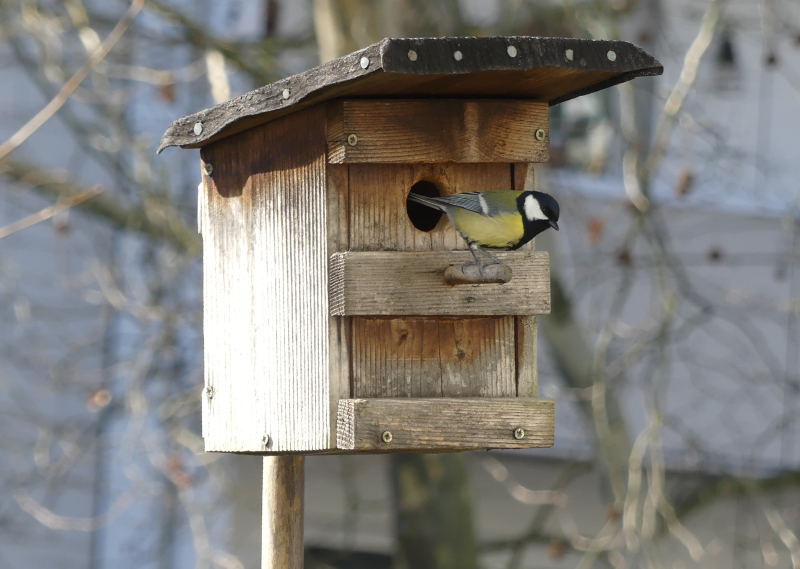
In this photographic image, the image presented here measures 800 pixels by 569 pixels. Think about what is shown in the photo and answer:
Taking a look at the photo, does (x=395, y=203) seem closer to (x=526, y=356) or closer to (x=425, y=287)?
(x=425, y=287)

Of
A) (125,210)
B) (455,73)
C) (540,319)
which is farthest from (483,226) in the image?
(125,210)

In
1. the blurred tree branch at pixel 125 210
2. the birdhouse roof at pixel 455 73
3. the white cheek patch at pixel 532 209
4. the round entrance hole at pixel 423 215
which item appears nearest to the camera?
the birdhouse roof at pixel 455 73

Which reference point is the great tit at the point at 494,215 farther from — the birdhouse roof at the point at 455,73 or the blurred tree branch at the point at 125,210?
the blurred tree branch at the point at 125,210

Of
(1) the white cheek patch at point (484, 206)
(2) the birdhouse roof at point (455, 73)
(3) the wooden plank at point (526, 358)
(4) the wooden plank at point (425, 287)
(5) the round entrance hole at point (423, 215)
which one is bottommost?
(3) the wooden plank at point (526, 358)

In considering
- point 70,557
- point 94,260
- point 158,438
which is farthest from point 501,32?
point 70,557

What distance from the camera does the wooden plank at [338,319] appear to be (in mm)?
2344

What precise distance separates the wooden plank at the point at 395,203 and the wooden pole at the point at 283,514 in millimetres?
755

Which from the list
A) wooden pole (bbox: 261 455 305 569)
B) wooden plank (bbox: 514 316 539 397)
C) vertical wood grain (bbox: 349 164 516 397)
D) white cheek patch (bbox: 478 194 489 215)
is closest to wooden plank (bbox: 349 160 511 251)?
vertical wood grain (bbox: 349 164 516 397)

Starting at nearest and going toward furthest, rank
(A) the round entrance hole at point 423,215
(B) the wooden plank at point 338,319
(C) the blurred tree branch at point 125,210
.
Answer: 1. (B) the wooden plank at point 338,319
2. (A) the round entrance hole at point 423,215
3. (C) the blurred tree branch at point 125,210

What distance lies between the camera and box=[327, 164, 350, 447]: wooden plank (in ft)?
7.69

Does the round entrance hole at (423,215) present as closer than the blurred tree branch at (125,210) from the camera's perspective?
Yes

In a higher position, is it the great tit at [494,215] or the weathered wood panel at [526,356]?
the great tit at [494,215]

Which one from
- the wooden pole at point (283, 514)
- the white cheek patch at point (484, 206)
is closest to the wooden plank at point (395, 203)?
the white cheek patch at point (484, 206)

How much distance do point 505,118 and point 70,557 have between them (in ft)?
17.6
